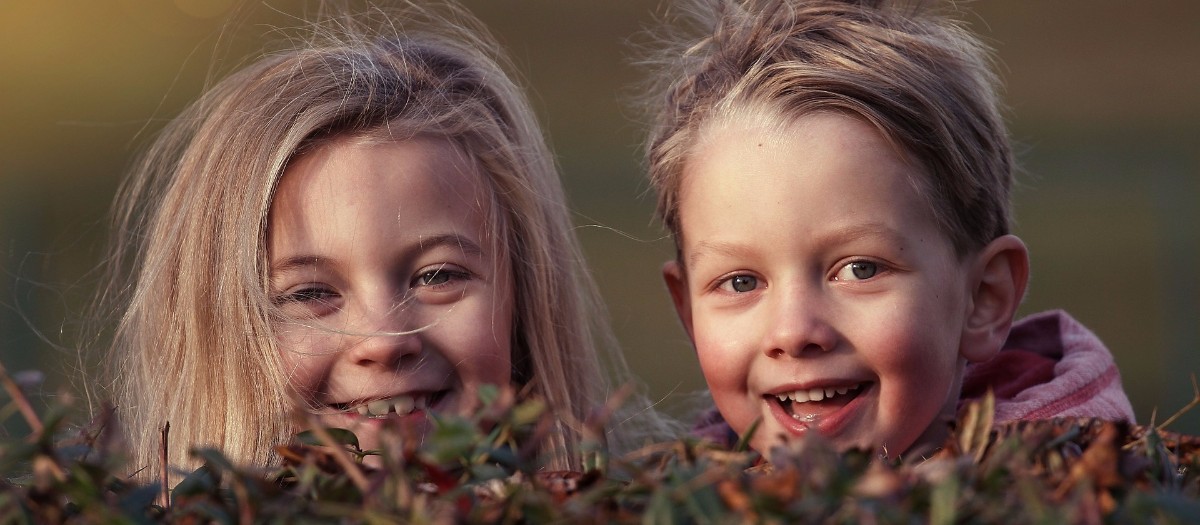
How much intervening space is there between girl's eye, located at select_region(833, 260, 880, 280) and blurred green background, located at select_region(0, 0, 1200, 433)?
12.0 ft

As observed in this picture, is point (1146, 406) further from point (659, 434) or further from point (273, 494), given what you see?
point (273, 494)

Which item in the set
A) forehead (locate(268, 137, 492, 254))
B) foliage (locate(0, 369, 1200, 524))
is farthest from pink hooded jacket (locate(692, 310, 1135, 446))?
foliage (locate(0, 369, 1200, 524))

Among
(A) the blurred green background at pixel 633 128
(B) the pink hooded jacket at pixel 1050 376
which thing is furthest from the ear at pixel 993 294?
(A) the blurred green background at pixel 633 128

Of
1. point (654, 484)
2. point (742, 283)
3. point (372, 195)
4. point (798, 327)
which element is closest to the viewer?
point (654, 484)

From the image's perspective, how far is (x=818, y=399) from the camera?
1.52 meters

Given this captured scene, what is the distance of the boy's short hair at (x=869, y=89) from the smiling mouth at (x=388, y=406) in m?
0.44

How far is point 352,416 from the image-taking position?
5.38ft

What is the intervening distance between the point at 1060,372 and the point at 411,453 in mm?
1410

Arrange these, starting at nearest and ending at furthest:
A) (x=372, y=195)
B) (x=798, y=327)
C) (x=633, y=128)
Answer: (x=798, y=327), (x=372, y=195), (x=633, y=128)

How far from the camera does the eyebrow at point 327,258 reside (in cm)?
164

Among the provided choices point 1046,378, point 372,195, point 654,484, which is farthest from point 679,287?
point 654,484

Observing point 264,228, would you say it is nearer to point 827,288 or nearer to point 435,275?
point 435,275

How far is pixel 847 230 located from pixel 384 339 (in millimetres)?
601

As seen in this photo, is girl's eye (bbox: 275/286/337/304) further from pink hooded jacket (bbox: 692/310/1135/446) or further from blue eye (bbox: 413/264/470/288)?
pink hooded jacket (bbox: 692/310/1135/446)
